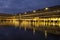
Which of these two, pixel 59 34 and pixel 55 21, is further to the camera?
pixel 55 21

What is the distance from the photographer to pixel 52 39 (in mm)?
37688

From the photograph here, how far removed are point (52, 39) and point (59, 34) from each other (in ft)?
18.3

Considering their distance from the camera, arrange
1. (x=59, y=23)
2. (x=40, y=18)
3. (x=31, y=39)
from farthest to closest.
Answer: (x=40, y=18)
(x=59, y=23)
(x=31, y=39)

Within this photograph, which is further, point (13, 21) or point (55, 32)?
point (13, 21)

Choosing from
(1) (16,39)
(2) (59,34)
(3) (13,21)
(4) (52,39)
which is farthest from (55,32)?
(3) (13,21)

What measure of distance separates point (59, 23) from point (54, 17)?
12.4 ft

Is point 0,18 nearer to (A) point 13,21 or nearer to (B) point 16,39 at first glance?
(A) point 13,21

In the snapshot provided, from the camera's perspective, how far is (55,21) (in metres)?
73.9

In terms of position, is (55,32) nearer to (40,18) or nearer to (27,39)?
(27,39)

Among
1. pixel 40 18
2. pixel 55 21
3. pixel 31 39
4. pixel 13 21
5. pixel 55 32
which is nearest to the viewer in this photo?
pixel 31 39

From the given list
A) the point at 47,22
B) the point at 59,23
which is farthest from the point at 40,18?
the point at 59,23

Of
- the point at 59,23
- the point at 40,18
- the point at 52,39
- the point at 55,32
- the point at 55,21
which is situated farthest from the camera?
the point at 40,18

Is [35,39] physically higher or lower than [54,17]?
lower

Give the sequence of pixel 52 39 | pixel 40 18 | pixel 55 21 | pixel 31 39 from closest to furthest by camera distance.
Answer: pixel 52 39, pixel 31 39, pixel 55 21, pixel 40 18
